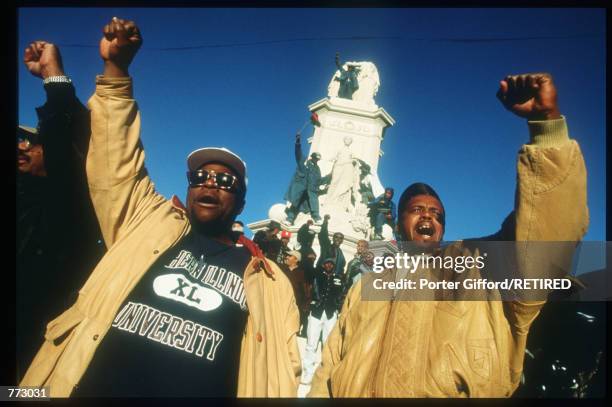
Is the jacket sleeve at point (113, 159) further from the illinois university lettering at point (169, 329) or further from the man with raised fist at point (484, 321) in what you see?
the man with raised fist at point (484, 321)

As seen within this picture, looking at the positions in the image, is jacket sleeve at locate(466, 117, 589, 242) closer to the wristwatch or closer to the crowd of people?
the crowd of people

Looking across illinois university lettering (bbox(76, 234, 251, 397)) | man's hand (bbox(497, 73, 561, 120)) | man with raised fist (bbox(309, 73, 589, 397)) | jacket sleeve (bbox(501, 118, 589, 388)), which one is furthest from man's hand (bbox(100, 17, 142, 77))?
jacket sleeve (bbox(501, 118, 589, 388))

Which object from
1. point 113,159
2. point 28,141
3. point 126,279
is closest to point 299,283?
point 126,279

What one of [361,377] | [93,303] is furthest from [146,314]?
[361,377]

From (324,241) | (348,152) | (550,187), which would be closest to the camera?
(550,187)

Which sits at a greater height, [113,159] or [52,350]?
[113,159]

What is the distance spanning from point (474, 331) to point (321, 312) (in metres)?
1.02

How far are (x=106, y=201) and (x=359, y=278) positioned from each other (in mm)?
1733

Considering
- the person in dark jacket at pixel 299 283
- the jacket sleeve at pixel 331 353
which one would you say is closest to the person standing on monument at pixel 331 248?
the person in dark jacket at pixel 299 283

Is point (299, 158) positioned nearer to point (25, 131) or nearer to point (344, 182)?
point (344, 182)

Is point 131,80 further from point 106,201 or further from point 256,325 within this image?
point 256,325

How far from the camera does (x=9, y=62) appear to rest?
435 cm

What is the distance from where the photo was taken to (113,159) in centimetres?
403

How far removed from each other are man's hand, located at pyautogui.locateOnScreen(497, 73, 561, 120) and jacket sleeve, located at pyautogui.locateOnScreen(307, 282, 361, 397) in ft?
5.02
